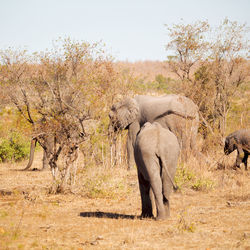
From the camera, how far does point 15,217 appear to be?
9.18 metres

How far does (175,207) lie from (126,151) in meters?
8.46

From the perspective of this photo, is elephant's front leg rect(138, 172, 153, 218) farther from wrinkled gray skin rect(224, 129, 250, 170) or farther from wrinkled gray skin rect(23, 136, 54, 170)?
wrinkled gray skin rect(224, 129, 250, 170)

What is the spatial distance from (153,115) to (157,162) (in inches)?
366

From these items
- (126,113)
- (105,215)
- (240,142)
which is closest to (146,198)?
(105,215)

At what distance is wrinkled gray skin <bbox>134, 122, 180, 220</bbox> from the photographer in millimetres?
8219

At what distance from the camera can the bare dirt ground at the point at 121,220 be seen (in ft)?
22.2

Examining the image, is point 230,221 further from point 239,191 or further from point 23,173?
point 23,173

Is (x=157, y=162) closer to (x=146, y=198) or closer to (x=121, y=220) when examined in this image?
(x=146, y=198)

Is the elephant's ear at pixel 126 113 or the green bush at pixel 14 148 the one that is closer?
the elephant's ear at pixel 126 113

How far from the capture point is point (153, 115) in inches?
691


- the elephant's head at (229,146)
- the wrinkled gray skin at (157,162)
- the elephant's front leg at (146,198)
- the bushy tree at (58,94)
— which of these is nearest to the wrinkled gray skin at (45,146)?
the bushy tree at (58,94)

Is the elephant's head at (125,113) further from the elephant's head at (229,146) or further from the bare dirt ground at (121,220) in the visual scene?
the bare dirt ground at (121,220)

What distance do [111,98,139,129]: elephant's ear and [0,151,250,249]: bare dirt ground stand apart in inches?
166

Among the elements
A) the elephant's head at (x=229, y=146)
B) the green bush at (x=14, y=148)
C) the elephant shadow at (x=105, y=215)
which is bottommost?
the green bush at (x=14, y=148)
